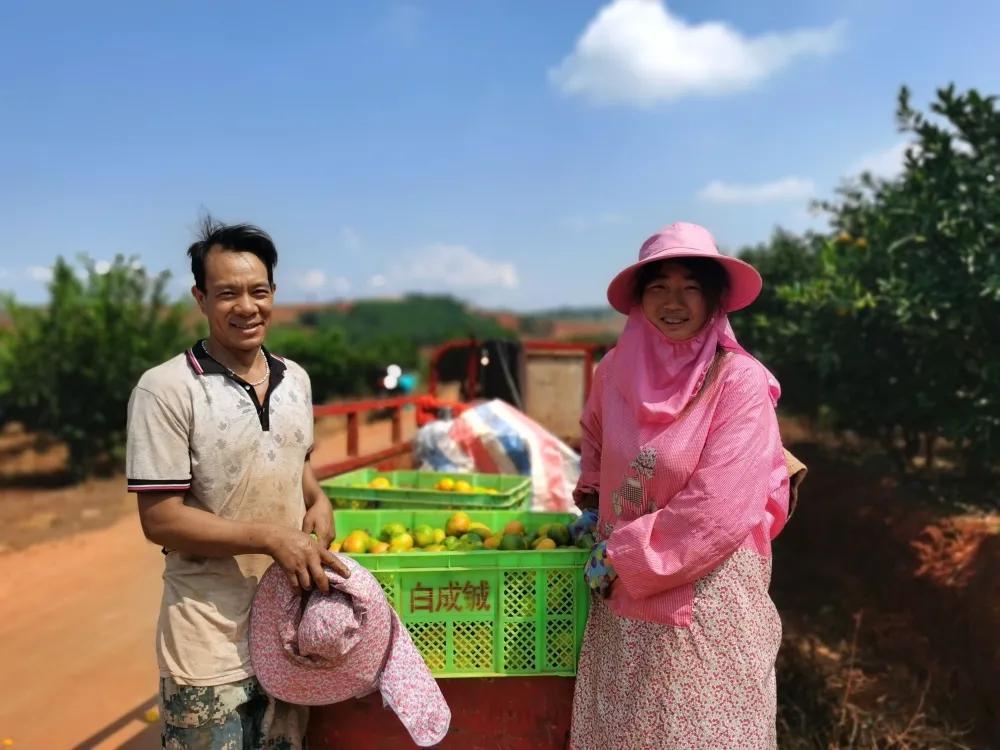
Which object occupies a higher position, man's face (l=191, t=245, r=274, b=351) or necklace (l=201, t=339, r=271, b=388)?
A: man's face (l=191, t=245, r=274, b=351)

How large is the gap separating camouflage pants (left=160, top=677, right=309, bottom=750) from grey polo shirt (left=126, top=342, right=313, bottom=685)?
42mm

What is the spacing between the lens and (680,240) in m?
2.19

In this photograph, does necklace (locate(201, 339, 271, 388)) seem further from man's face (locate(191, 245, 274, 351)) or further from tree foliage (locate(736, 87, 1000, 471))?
tree foliage (locate(736, 87, 1000, 471))

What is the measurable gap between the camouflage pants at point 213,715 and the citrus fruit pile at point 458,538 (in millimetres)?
571

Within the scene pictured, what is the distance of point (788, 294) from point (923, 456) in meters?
3.53

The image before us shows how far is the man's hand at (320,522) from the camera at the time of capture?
93.6 inches

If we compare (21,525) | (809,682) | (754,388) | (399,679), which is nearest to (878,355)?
(809,682)

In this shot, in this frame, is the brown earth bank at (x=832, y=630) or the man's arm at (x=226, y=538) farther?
the brown earth bank at (x=832, y=630)

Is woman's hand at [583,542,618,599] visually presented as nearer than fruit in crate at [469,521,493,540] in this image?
Yes

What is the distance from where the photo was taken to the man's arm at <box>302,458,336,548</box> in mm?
2384

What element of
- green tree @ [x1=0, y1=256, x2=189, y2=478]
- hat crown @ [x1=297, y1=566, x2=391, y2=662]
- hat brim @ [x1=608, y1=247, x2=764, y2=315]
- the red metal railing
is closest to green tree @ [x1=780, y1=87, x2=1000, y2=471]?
the red metal railing

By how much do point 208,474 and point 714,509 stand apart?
52.1 inches

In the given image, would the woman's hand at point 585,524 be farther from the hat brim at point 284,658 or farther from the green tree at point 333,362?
the green tree at point 333,362

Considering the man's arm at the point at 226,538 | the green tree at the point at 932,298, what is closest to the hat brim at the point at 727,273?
the man's arm at the point at 226,538
